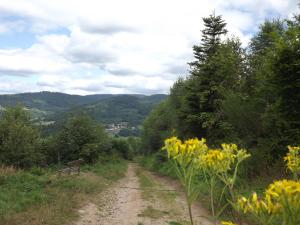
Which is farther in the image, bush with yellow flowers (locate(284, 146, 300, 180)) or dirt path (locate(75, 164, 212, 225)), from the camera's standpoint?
dirt path (locate(75, 164, 212, 225))

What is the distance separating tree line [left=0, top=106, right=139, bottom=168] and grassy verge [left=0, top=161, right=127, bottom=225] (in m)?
18.0

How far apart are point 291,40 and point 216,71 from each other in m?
12.8

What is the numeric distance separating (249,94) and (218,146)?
3.71 m

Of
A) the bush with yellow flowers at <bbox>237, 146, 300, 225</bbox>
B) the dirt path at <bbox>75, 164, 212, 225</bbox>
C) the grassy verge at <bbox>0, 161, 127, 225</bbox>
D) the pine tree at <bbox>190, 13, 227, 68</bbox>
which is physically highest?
the pine tree at <bbox>190, 13, 227, 68</bbox>

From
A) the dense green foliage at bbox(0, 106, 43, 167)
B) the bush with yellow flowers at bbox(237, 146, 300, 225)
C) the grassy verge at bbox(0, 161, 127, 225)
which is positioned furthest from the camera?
the dense green foliage at bbox(0, 106, 43, 167)

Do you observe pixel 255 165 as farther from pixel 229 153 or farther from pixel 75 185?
pixel 229 153

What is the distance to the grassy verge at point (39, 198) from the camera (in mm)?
11984

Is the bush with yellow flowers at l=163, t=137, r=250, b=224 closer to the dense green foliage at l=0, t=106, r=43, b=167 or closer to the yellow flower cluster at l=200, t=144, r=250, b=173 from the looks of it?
the yellow flower cluster at l=200, t=144, r=250, b=173

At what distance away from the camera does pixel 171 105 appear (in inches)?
1730

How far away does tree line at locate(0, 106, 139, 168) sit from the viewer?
36719mm

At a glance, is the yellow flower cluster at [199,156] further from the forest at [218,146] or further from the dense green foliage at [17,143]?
the dense green foliage at [17,143]

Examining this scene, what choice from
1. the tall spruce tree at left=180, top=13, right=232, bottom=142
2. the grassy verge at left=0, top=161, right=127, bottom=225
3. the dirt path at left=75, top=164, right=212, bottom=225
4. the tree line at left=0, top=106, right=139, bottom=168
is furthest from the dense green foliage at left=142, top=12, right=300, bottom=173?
the tree line at left=0, top=106, right=139, bottom=168

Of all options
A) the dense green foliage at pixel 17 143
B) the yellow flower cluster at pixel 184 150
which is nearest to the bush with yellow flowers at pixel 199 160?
the yellow flower cluster at pixel 184 150

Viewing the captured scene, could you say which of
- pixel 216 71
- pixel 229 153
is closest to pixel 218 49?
pixel 216 71
